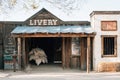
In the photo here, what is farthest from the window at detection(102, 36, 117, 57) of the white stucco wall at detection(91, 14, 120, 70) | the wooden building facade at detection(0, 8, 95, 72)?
the wooden building facade at detection(0, 8, 95, 72)

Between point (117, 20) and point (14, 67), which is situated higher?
point (117, 20)

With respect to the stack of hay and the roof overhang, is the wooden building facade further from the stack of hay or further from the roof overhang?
the stack of hay

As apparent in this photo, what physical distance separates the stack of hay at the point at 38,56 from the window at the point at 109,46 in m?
4.97

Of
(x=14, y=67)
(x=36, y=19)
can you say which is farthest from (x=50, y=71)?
(x=36, y=19)

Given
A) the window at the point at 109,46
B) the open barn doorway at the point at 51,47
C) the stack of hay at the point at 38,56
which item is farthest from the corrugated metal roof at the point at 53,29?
the open barn doorway at the point at 51,47

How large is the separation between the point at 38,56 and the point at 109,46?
5.57 meters

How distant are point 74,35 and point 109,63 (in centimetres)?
315

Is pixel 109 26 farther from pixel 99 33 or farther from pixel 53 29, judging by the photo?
pixel 53 29

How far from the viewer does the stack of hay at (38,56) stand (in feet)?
101

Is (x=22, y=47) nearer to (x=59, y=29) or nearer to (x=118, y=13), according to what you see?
(x=59, y=29)

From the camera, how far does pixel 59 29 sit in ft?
97.3

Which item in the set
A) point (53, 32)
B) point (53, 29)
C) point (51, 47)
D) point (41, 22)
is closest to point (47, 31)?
point (53, 32)

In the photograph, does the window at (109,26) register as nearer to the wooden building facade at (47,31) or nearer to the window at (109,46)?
the window at (109,46)

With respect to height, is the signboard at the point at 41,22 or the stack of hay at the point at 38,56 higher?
the signboard at the point at 41,22
